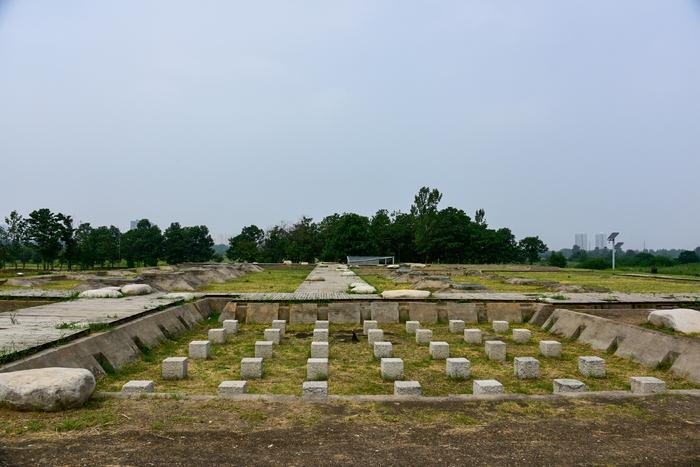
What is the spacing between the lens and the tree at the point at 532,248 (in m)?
87.3

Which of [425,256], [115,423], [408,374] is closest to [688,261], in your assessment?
[425,256]

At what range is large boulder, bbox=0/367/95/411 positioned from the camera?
6.45 m

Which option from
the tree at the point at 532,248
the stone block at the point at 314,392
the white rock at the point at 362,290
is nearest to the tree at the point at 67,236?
the white rock at the point at 362,290

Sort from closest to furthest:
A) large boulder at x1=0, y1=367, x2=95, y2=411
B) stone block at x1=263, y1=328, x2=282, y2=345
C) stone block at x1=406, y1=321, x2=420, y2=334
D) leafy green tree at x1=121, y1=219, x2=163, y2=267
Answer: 1. large boulder at x1=0, y1=367, x2=95, y2=411
2. stone block at x1=263, y1=328, x2=282, y2=345
3. stone block at x1=406, y1=321, x2=420, y2=334
4. leafy green tree at x1=121, y1=219, x2=163, y2=267

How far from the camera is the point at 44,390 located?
256 inches

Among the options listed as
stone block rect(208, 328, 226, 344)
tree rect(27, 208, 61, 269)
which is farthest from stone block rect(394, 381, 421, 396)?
tree rect(27, 208, 61, 269)

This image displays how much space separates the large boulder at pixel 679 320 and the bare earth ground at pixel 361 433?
512 centimetres

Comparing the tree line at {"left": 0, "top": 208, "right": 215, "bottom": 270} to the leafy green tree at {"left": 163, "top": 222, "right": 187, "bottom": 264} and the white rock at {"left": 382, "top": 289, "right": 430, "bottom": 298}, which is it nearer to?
the leafy green tree at {"left": 163, "top": 222, "right": 187, "bottom": 264}

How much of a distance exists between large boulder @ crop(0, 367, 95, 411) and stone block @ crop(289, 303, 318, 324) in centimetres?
1026

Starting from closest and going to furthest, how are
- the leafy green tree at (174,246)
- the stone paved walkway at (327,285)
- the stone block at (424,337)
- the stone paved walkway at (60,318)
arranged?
1. the stone paved walkway at (60,318)
2. the stone block at (424,337)
3. the stone paved walkway at (327,285)
4. the leafy green tree at (174,246)

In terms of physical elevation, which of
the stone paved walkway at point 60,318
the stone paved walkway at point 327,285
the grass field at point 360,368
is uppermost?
the stone paved walkway at point 327,285

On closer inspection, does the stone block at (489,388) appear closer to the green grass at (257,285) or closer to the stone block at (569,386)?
the stone block at (569,386)

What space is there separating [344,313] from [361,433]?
1110cm

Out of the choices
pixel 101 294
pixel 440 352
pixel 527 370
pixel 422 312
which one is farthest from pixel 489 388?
pixel 101 294
